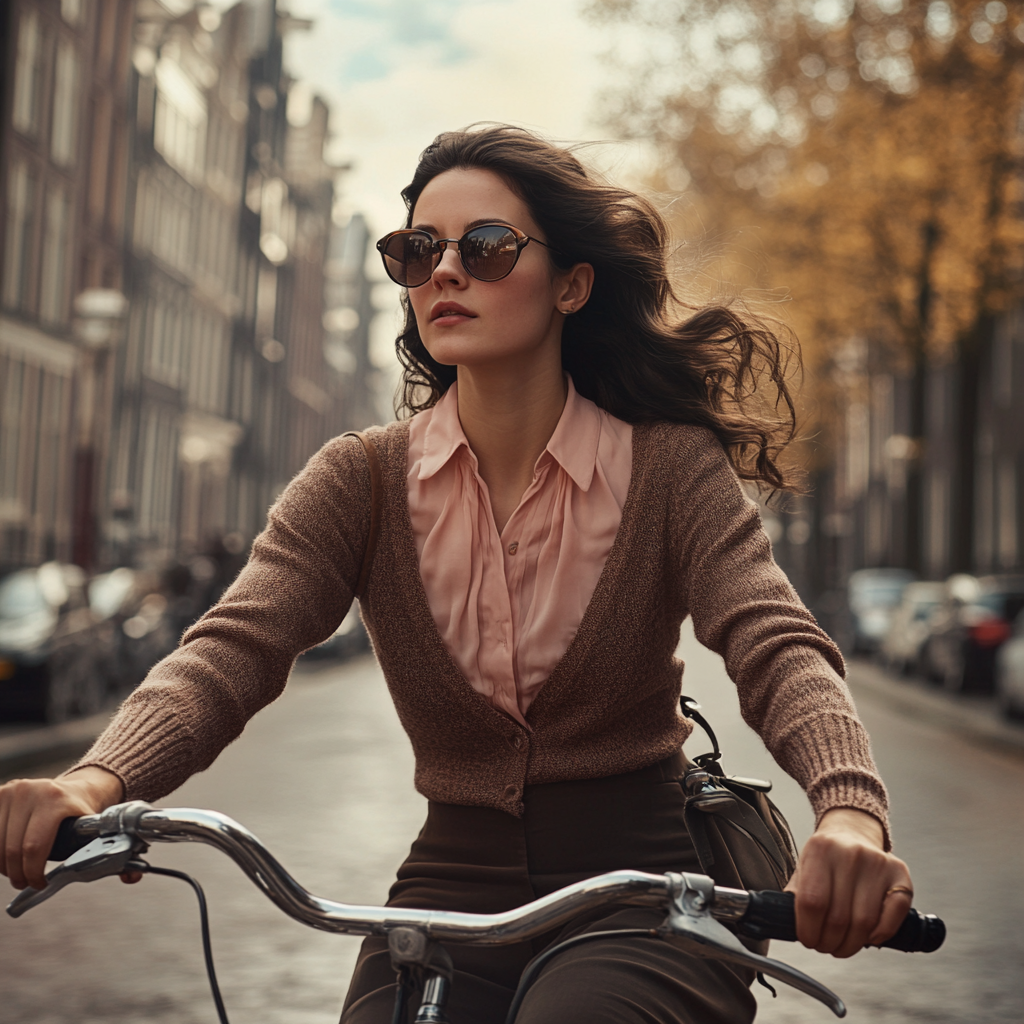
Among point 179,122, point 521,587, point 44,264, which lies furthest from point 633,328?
point 179,122

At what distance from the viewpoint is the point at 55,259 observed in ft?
97.7

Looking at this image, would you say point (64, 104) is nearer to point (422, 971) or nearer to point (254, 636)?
point (254, 636)

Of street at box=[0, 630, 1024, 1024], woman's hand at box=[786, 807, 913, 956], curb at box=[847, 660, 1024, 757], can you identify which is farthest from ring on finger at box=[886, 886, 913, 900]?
curb at box=[847, 660, 1024, 757]

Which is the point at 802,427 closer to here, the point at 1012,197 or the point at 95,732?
the point at 95,732

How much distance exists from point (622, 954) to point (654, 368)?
1000 mm

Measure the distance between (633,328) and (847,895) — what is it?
1182mm

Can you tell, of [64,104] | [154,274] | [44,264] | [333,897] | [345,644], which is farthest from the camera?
[154,274]

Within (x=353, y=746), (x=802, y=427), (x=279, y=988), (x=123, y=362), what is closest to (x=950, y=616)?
(x=353, y=746)

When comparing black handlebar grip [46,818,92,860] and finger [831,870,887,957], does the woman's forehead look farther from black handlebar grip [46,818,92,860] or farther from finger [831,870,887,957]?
finger [831,870,887,957]

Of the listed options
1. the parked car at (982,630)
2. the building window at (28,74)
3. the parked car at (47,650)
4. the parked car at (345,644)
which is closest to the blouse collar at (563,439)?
the parked car at (47,650)

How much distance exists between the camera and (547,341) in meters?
2.47

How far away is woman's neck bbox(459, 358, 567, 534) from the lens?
7.98 ft

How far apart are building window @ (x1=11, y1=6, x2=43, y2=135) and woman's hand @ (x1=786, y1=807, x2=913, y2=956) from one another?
91.0ft

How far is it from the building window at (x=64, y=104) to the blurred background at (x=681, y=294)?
3.8 inches
